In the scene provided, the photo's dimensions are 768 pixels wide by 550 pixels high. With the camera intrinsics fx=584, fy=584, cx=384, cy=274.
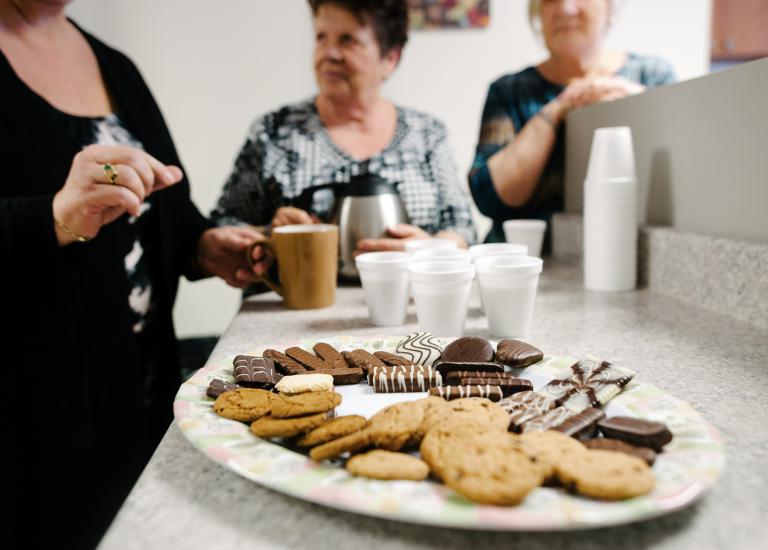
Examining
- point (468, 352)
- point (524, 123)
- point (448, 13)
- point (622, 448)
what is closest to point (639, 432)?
point (622, 448)

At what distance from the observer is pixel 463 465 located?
397mm

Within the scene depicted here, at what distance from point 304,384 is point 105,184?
472 mm

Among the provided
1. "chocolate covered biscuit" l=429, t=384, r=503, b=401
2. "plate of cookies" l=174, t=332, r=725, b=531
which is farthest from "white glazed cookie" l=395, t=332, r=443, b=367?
"chocolate covered biscuit" l=429, t=384, r=503, b=401

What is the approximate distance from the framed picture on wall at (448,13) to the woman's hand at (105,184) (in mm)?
2378

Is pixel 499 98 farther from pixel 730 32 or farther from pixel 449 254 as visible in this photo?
pixel 730 32

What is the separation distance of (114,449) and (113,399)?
0.10 m

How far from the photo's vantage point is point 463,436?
44 cm

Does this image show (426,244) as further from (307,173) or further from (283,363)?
(307,173)

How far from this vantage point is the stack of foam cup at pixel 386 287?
36.6 inches

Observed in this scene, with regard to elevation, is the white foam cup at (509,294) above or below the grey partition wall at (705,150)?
below

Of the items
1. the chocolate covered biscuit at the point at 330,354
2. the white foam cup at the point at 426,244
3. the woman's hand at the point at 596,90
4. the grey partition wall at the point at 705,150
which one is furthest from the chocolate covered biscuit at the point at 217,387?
the woman's hand at the point at 596,90

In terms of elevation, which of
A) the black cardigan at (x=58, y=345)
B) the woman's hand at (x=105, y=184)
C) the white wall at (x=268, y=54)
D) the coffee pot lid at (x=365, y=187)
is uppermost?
the white wall at (x=268, y=54)

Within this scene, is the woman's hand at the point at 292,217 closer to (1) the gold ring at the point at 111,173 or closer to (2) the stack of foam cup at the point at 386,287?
(2) the stack of foam cup at the point at 386,287

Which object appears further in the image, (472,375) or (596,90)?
(596,90)
